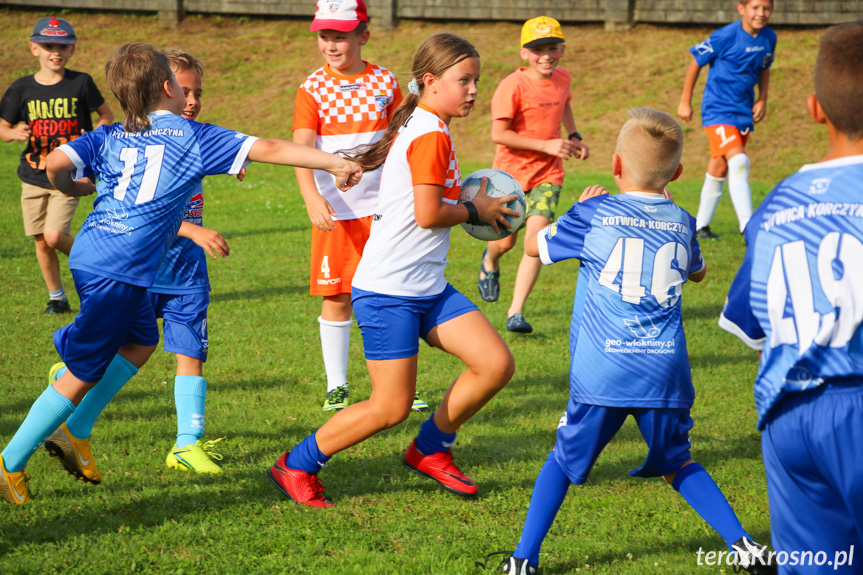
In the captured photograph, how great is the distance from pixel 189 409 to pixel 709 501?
267 centimetres

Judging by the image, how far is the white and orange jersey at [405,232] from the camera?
151 inches

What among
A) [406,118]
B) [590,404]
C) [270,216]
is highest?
[406,118]

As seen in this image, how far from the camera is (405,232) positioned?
3891 millimetres

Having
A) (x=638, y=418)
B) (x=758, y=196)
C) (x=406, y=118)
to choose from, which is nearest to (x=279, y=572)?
(x=638, y=418)

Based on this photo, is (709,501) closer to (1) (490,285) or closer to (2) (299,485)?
(2) (299,485)

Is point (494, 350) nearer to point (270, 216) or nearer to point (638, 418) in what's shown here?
point (638, 418)

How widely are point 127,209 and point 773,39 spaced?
871 cm

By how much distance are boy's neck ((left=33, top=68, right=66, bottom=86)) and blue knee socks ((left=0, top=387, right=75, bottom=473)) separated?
5.03 metres

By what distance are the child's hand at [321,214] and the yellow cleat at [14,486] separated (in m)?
1.80

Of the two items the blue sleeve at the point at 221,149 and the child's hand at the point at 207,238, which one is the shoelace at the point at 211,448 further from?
the blue sleeve at the point at 221,149

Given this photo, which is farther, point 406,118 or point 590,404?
point 406,118

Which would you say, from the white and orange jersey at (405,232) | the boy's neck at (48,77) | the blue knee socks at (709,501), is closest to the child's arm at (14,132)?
the boy's neck at (48,77)

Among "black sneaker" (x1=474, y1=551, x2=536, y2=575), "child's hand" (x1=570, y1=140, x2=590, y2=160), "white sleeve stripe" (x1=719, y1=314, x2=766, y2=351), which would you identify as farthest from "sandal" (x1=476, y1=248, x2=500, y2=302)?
"white sleeve stripe" (x1=719, y1=314, x2=766, y2=351)

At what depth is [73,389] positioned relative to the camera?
3.92 meters
